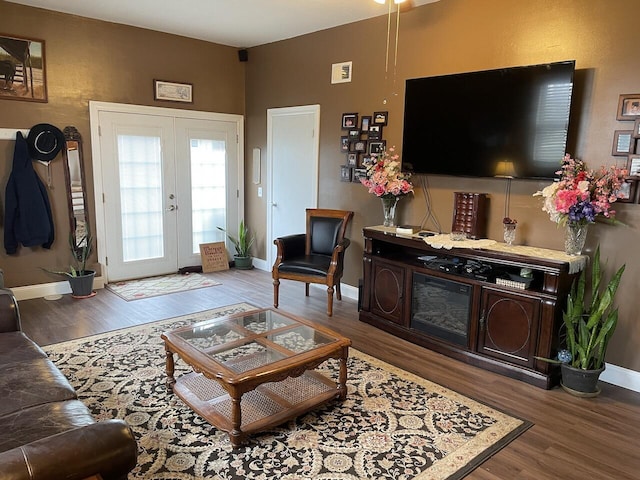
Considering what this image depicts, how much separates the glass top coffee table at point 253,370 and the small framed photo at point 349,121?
2.43m

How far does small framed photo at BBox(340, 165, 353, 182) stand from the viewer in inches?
193

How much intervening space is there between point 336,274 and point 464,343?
137 cm

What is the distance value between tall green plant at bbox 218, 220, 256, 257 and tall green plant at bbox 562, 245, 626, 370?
4110 mm

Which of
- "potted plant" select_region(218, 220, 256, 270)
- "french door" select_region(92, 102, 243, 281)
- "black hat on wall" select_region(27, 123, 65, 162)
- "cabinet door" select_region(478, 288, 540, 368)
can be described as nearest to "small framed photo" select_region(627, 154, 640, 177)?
"cabinet door" select_region(478, 288, 540, 368)

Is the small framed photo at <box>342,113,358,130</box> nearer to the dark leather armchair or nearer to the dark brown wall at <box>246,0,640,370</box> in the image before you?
the dark brown wall at <box>246,0,640,370</box>

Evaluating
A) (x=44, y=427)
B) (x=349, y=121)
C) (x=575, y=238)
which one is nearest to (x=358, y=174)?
(x=349, y=121)

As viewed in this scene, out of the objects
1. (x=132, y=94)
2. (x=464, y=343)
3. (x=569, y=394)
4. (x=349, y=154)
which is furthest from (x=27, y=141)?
(x=569, y=394)

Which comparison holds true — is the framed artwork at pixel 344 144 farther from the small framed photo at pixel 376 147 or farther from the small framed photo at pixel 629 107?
the small framed photo at pixel 629 107

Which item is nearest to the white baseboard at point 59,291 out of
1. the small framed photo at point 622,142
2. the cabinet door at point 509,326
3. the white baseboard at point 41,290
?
the white baseboard at point 41,290

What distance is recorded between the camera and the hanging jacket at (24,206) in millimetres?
4438

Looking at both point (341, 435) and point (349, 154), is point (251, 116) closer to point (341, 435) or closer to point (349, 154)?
point (349, 154)

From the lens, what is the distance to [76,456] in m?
1.32

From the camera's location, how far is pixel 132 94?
5207mm

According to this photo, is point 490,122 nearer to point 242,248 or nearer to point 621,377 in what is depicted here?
point 621,377
